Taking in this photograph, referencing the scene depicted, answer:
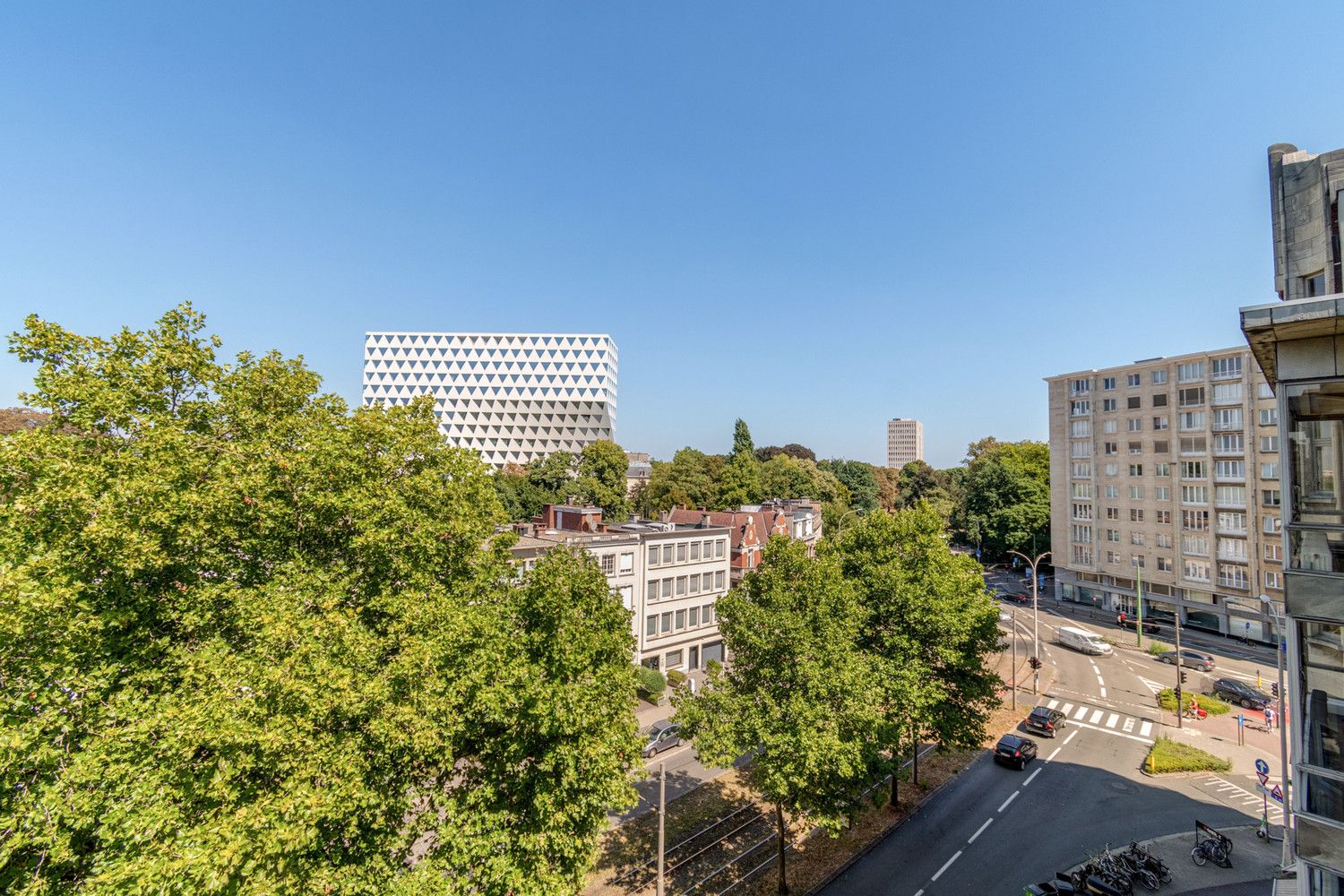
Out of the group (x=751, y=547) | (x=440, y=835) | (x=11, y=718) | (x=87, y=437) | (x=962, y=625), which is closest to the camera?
(x=11, y=718)

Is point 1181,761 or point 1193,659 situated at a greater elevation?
point 1181,761

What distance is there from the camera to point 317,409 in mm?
17000

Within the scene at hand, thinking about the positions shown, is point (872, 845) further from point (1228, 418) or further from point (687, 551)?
point (1228, 418)

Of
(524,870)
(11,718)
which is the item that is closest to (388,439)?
(11,718)

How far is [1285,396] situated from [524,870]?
1753 cm

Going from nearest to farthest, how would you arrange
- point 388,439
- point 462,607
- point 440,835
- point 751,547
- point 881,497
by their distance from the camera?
1. point 440,835
2. point 462,607
3. point 388,439
4. point 751,547
5. point 881,497

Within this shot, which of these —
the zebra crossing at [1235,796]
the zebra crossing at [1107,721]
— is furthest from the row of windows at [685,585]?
the zebra crossing at [1235,796]

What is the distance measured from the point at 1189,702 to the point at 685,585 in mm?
33436

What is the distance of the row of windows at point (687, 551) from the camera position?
43.0 metres

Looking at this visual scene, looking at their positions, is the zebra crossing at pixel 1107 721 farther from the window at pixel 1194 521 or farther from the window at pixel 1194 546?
the window at pixel 1194 521

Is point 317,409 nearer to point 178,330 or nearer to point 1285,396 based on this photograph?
point 178,330

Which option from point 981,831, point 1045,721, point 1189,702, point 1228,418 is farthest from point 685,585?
point 1228,418

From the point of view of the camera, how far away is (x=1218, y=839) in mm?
21688

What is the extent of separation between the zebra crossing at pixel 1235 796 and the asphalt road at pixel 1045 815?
8 cm
